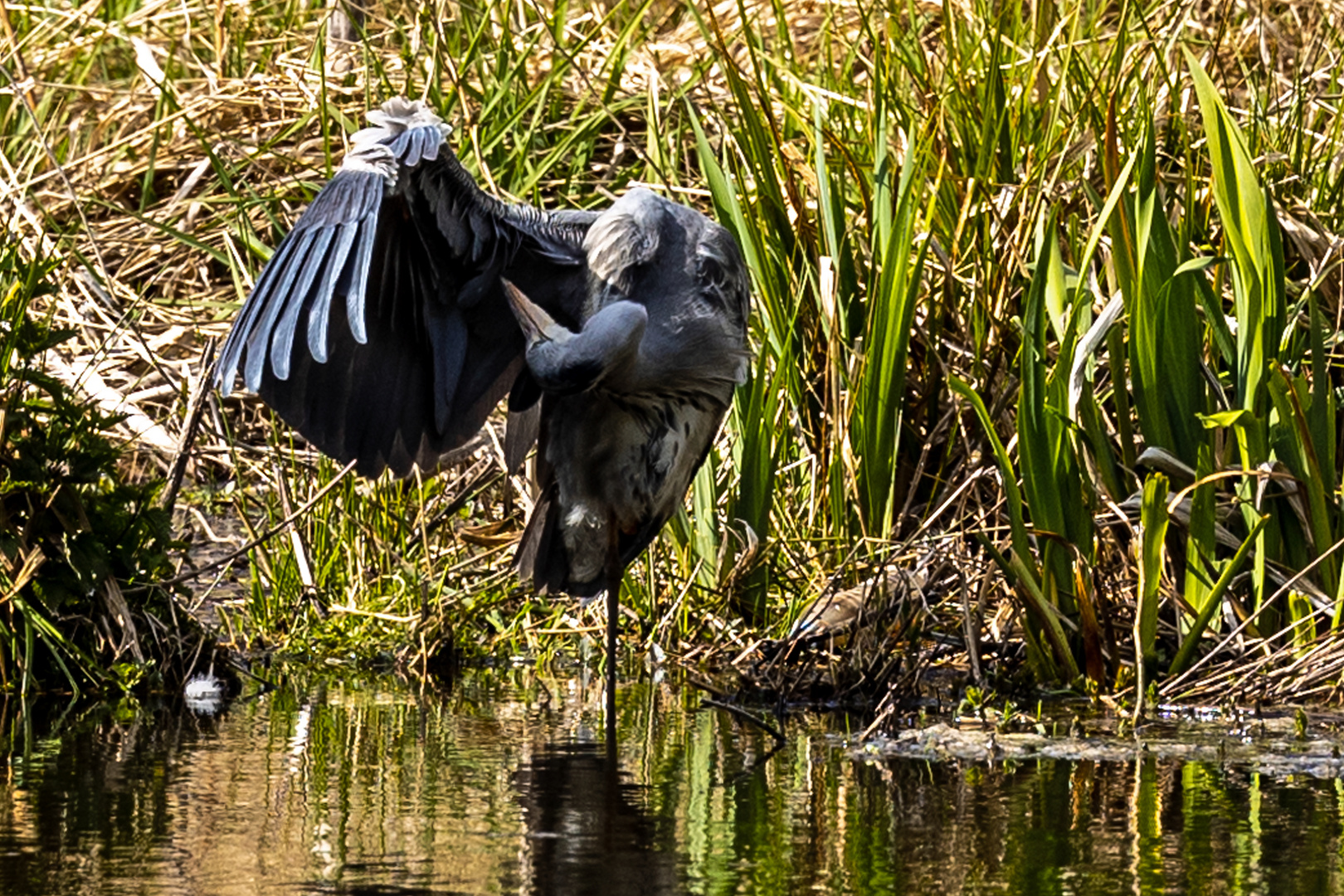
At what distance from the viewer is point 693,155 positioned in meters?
7.34

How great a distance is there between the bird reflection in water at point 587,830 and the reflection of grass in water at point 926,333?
983mm

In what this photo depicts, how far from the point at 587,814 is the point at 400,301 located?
1.78 meters

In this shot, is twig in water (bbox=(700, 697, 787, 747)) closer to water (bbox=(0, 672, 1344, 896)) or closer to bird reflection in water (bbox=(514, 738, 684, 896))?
water (bbox=(0, 672, 1344, 896))

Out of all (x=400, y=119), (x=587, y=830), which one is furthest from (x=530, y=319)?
→ (x=587, y=830)

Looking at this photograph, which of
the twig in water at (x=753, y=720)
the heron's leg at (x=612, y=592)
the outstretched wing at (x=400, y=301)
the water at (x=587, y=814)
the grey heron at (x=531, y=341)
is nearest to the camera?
the water at (x=587, y=814)

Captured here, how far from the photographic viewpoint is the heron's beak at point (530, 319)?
181 inches

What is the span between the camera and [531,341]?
4574 millimetres

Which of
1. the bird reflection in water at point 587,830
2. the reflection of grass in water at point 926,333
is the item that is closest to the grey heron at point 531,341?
the reflection of grass in water at point 926,333

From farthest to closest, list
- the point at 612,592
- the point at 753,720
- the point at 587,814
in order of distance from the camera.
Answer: the point at 612,592
the point at 753,720
the point at 587,814

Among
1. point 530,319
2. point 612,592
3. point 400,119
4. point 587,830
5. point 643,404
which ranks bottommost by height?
point 587,830

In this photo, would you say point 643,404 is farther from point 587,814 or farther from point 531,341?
Result: point 587,814

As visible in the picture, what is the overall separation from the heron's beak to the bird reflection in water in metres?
1.00

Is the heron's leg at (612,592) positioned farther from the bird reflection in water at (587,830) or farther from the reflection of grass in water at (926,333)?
the bird reflection in water at (587,830)

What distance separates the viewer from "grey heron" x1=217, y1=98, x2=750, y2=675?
4398 millimetres
